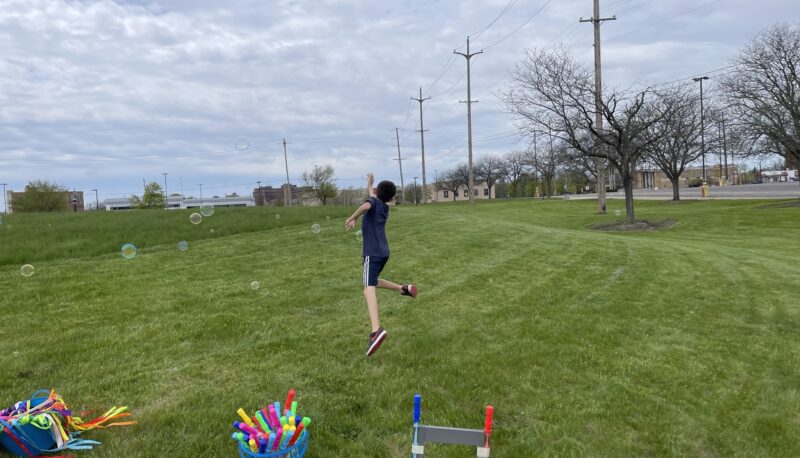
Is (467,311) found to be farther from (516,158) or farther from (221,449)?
(516,158)

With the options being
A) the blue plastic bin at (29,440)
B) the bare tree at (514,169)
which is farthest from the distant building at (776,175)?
the blue plastic bin at (29,440)

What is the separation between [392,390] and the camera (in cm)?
453

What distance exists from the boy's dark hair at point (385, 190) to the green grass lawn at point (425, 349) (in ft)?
5.44

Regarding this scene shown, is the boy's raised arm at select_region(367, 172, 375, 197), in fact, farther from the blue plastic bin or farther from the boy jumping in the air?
the blue plastic bin

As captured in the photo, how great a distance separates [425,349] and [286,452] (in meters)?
2.83

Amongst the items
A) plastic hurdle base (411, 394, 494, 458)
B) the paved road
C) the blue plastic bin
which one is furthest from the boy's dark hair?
the paved road

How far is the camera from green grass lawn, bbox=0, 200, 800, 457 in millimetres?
3963

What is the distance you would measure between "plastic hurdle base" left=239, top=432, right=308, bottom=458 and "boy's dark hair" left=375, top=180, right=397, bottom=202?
10.1ft

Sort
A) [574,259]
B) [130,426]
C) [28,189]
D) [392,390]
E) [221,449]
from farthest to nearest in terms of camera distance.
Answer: [28,189]
[574,259]
[392,390]
[130,426]
[221,449]

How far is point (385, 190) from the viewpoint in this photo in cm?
577

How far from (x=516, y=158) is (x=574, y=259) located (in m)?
96.4

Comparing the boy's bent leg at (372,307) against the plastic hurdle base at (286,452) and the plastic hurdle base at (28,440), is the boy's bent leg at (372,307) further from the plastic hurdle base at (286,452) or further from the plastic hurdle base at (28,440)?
the plastic hurdle base at (28,440)

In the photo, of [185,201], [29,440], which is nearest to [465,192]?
[185,201]

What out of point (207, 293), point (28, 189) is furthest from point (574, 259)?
point (28, 189)
